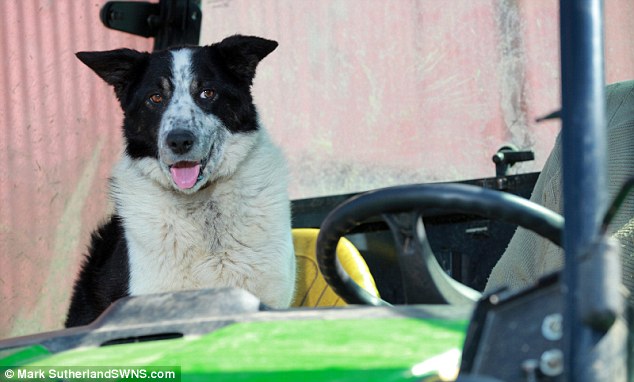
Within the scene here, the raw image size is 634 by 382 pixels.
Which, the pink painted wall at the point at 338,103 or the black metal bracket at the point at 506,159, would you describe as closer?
the black metal bracket at the point at 506,159

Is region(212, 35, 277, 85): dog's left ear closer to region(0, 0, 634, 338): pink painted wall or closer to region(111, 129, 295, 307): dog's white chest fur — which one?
region(111, 129, 295, 307): dog's white chest fur

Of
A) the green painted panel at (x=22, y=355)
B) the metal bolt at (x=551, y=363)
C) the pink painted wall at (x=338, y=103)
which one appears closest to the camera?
the metal bolt at (x=551, y=363)

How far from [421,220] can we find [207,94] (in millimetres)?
2092

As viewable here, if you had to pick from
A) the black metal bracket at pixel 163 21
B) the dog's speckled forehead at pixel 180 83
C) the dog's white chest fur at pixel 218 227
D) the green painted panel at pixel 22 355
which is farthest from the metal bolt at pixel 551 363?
the black metal bracket at pixel 163 21

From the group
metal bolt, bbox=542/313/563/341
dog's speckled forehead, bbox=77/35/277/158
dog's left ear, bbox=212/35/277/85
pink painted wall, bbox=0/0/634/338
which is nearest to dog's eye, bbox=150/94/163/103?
dog's speckled forehead, bbox=77/35/277/158

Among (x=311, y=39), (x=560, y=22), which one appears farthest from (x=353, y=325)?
(x=311, y=39)

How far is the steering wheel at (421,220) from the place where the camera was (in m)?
1.03

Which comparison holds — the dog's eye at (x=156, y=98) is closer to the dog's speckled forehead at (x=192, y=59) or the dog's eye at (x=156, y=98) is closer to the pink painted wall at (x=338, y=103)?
the dog's speckled forehead at (x=192, y=59)

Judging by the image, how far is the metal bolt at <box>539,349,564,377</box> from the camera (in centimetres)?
84

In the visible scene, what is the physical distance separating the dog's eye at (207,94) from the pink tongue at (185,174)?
0.23 meters

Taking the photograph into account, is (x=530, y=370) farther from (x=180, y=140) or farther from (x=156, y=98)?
(x=156, y=98)

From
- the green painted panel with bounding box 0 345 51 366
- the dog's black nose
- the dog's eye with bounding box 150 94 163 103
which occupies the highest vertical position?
the dog's eye with bounding box 150 94 163 103

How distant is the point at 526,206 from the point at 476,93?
3232mm

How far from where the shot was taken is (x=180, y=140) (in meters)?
2.93
